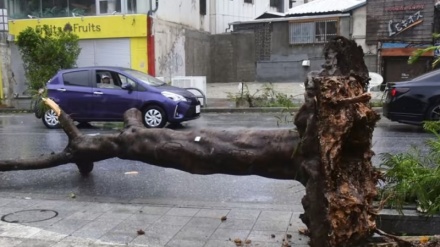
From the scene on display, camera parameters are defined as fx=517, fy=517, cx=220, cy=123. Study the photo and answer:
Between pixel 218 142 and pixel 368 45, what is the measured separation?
25.4 meters

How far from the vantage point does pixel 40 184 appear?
24.0ft

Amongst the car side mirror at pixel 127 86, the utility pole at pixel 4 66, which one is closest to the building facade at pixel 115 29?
the utility pole at pixel 4 66

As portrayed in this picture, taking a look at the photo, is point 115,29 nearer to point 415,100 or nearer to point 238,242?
point 415,100

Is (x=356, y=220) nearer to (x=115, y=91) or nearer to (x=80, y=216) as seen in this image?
(x=80, y=216)

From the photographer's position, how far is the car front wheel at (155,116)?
1288cm

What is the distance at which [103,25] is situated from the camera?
78.5ft

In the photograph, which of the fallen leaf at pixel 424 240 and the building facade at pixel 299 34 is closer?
the fallen leaf at pixel 424 240

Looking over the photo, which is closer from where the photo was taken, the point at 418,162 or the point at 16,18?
the point at 418,162

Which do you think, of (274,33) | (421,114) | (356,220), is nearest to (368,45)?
(274,33)

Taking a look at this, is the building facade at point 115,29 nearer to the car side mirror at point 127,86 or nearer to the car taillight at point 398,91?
the car side mirror at point 127,86

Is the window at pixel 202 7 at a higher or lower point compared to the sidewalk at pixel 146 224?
higher

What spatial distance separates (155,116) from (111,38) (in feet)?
40.4

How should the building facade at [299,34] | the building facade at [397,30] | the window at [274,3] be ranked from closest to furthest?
the building facade at [397,30]
the building facade at [299,34]
the window at [274,3]

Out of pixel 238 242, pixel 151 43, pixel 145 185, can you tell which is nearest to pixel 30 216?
pixel 145 185
